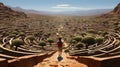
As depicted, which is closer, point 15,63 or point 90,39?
point 15,63

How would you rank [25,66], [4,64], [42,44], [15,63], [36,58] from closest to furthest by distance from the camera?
[4,64]
[15,63]
[25,66]
[36,58]
[42,44]

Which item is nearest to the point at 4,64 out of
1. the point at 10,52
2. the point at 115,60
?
the point at 115,60

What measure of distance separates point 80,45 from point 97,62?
2223 cm

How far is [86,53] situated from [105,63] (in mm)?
12600

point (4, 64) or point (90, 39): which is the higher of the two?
point (4, 64)

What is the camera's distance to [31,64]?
20188mm

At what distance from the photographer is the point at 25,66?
19.1 m

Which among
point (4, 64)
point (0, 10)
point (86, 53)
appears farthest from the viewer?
point (0, 10)

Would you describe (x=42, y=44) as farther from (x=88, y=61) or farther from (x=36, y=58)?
(x=88, y=61)

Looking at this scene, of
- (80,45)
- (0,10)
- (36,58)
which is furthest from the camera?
(0,10)

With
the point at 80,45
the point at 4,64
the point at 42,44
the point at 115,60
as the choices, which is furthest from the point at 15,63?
the point at 42,44

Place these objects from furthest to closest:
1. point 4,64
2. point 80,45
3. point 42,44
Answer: point 42,44 < point 80,45 < point 4,64

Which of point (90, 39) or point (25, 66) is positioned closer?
point (25, 66)

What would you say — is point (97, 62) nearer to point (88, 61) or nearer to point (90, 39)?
point (88, 61)
